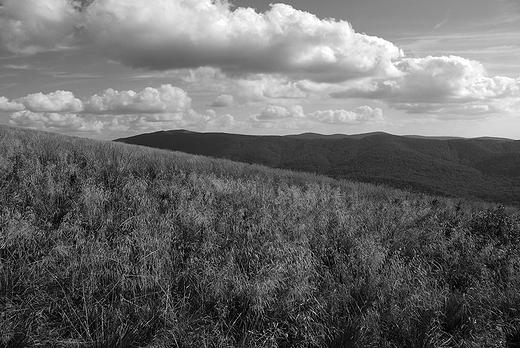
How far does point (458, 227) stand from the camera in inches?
332

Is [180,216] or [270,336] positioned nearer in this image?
[270,336]

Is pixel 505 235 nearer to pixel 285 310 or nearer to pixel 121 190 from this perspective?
pixel 285 310

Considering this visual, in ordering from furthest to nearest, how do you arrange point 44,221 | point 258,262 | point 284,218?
point 284,218, point 44,221, point 258,262

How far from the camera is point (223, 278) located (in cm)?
457

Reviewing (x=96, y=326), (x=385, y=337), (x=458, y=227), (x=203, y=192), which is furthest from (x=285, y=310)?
(x=458, y=227)

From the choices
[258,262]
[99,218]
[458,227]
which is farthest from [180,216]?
[458,227]

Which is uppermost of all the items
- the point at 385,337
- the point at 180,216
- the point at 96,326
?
the point at 180,216

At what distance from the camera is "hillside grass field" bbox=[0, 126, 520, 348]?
394cm

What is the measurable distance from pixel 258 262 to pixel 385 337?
1.91 metres

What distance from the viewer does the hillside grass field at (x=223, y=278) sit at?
12.9 feet

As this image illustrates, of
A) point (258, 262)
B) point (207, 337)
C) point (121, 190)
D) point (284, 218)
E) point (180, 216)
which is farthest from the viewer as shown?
point (121, 190)

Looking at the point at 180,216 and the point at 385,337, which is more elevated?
the point at 180,216

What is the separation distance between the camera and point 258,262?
504 cm

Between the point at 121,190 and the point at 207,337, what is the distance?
525 cm
